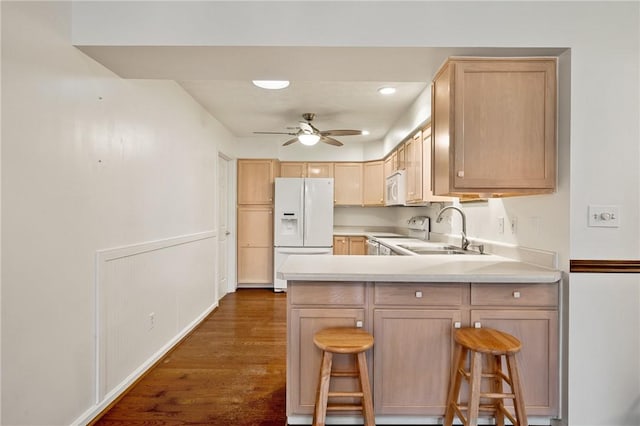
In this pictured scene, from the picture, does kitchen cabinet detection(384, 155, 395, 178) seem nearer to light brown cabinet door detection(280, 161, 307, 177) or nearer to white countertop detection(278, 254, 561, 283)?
light brown cabinet door detection(280, 161, 307, 177)

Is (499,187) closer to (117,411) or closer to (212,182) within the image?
(117,411)

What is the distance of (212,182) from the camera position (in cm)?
414

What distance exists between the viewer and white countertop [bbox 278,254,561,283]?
1.79 meters

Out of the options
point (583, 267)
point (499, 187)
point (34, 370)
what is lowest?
point (34, 370)

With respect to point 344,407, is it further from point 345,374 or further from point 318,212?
point 318,212

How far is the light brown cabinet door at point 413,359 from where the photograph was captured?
6.12 ft

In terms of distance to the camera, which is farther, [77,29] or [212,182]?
[212,182]

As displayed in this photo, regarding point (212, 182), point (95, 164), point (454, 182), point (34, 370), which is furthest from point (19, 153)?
point (212, 182)

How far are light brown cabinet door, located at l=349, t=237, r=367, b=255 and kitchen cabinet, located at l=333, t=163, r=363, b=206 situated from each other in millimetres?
630

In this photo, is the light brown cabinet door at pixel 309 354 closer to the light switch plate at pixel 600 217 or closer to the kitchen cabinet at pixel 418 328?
the kitchen cabinet at pixel 418 328

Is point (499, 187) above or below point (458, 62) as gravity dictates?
below

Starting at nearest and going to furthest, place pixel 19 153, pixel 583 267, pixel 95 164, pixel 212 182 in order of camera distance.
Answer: pixel 19 153 → pixel 583 267 → pixel 95 164 → pixel 212 182

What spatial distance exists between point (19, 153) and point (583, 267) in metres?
2.76

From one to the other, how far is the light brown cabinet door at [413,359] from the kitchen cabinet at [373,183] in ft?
12.0
